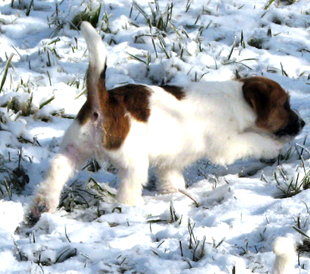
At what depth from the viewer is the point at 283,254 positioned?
7.25 feet

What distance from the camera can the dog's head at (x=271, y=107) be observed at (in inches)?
173

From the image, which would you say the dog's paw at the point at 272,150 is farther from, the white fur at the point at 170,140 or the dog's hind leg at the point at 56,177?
the dog's hind leg at the point at 56,177

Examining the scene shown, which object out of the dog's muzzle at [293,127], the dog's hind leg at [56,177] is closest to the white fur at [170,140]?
the dog's hind leg at [56,177]

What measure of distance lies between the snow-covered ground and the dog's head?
18 centimetres

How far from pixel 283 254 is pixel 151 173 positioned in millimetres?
2692

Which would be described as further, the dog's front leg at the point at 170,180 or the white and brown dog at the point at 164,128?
the dog's front leg at the point at 170,180

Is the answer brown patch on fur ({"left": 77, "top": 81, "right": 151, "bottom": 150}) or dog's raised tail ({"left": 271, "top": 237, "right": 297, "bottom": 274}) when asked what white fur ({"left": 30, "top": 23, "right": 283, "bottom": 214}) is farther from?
dog's raised tail ({"left": 271, "top": 237, "right": 297, "bottom": 274})

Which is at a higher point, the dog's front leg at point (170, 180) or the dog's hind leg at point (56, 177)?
the dog's hind leg at point (56, 177)

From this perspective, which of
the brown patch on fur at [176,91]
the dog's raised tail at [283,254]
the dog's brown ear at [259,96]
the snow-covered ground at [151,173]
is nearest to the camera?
the dog's raised tail at [283,254]

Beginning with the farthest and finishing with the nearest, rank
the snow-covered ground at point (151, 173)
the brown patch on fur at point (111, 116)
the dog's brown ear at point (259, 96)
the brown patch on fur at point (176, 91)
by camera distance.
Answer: the dog's brown ear at point (259, 96)
the brown patch on fur at point (176, 91)
the brown patch on fur at point (111, 116)
the snow-covered ground at point (151, 173)

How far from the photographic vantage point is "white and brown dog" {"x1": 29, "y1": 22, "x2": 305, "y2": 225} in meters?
3.77

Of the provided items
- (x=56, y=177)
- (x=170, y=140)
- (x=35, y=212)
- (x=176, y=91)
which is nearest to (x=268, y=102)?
(x=176, y=91)

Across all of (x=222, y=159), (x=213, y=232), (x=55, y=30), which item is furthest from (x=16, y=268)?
(x=55, y=30)

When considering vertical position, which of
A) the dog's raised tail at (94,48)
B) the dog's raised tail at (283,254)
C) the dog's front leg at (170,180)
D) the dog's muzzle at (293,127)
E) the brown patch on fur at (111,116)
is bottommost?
the dog's front leg at (170,180)
